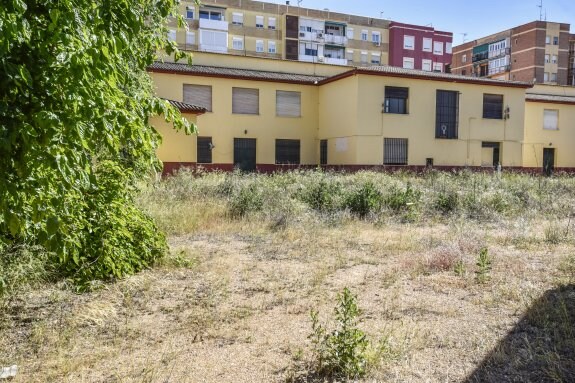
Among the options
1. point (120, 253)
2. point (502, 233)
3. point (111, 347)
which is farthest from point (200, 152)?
point (111, 347)

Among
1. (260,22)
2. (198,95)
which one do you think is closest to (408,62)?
(260,22)

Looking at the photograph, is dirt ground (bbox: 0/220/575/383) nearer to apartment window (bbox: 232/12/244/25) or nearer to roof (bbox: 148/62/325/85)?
roof (bbox: 148/62/325/85)

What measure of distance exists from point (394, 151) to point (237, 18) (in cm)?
2778

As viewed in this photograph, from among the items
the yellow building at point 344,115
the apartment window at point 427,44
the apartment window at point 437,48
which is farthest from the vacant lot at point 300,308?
the apartment window at point 437,48

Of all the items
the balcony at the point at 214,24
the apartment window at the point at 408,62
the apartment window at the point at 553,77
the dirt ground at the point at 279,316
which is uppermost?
the balcony at the point at 214,24

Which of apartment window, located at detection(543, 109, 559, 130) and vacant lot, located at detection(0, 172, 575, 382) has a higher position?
apartment window, located at detection(543, 109, 559, 130)

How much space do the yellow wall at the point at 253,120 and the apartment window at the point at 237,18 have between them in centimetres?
2228

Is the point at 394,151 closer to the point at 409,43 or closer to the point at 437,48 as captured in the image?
the point at 409,43

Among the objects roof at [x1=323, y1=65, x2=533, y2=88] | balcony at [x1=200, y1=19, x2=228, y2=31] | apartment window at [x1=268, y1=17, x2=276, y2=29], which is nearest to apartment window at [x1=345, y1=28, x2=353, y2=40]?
apartment window at [x1=268, y1=17, x2=276, y2=29]

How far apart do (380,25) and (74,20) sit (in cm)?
5549

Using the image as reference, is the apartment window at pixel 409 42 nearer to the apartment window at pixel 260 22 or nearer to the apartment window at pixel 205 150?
the apartment window at pixel 260 22

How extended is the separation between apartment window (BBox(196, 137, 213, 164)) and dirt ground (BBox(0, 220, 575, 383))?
766 inches

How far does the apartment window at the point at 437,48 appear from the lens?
55.2 m

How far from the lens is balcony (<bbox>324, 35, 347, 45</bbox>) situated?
51.1 m
